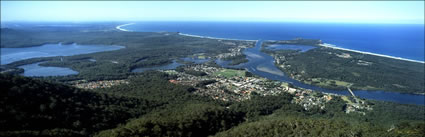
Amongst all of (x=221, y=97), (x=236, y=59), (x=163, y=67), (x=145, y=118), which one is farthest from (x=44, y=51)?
(x=145, y=118)

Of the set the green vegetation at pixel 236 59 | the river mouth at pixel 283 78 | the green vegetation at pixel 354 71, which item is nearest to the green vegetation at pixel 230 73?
the river mouth at pixel 283 78

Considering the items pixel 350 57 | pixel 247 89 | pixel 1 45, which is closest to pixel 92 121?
pixel 247 89

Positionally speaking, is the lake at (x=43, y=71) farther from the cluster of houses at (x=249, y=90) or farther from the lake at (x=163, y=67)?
the cluster of houses at (x=249, y=90)

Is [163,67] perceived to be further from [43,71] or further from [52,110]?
[52,110]

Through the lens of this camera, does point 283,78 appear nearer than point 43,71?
Yes

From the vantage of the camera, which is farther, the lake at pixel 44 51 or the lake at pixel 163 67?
the lake at pixel 44 51

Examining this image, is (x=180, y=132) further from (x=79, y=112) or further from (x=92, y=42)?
(x=92, y=42)

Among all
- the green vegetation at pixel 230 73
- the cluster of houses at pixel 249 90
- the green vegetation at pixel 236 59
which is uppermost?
the green vegetation at pixel 236 59
